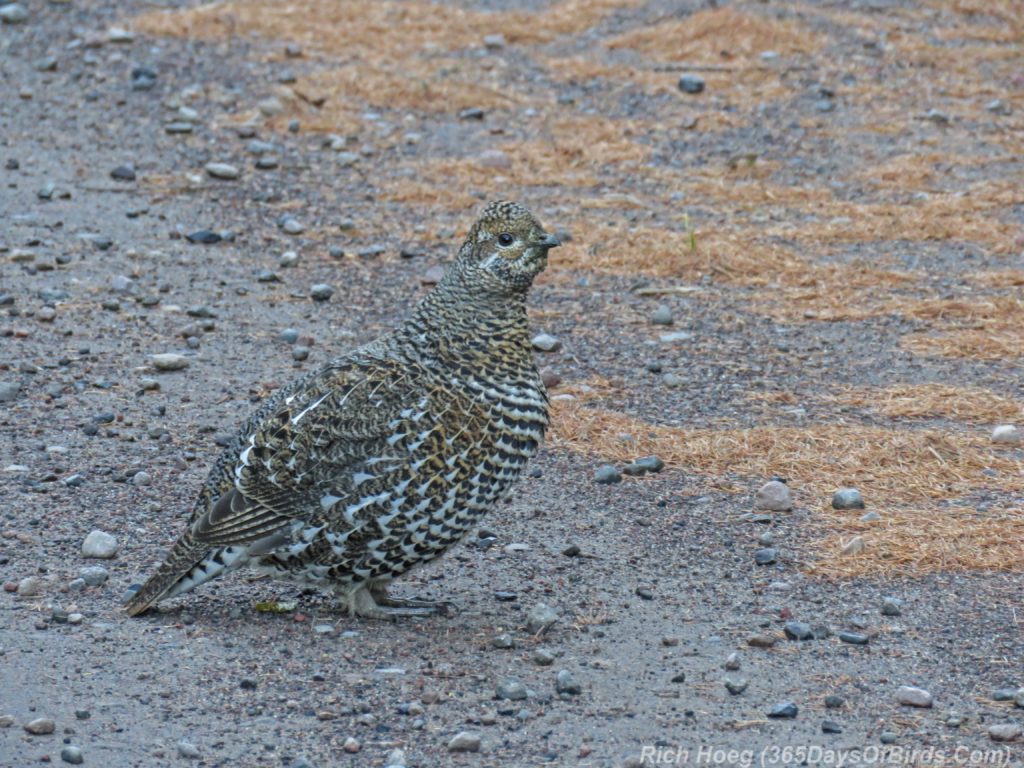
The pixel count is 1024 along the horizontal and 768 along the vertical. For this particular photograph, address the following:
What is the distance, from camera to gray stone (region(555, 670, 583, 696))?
5.79 m

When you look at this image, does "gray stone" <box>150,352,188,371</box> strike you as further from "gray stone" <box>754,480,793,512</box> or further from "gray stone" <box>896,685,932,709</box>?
"gray stone" <box>896,685,932,709</box>

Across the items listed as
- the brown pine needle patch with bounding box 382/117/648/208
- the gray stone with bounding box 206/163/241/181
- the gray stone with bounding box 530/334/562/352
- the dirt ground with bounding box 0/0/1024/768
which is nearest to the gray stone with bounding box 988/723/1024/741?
the dirt ground with bounding box 0/0/1024/768

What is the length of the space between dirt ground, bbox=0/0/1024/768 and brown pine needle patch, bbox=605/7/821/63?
0.06 m

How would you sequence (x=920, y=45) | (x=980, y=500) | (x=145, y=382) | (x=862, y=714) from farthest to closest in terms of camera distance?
(x=920, y=45) < (x=145, y=382) < (x=980, y=500) < (x=862, y=714)

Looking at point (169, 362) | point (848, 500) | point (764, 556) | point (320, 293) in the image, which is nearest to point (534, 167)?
point (320, 293)

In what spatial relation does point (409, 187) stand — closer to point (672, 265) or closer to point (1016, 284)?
point (672, 265)

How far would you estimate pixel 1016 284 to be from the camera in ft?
34.9

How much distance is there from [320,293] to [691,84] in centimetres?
552

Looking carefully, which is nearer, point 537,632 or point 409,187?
point 537,632

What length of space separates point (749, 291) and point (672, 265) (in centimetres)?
64

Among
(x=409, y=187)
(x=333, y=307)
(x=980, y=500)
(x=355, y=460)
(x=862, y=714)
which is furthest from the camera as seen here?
(x=409, y=187)

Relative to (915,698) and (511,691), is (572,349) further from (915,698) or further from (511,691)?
(915,698)

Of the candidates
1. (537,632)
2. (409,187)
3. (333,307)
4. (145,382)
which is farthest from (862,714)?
(409,187)

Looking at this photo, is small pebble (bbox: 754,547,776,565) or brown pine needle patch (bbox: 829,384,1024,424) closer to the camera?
small pebble (bbox: 754,547,776,565)
